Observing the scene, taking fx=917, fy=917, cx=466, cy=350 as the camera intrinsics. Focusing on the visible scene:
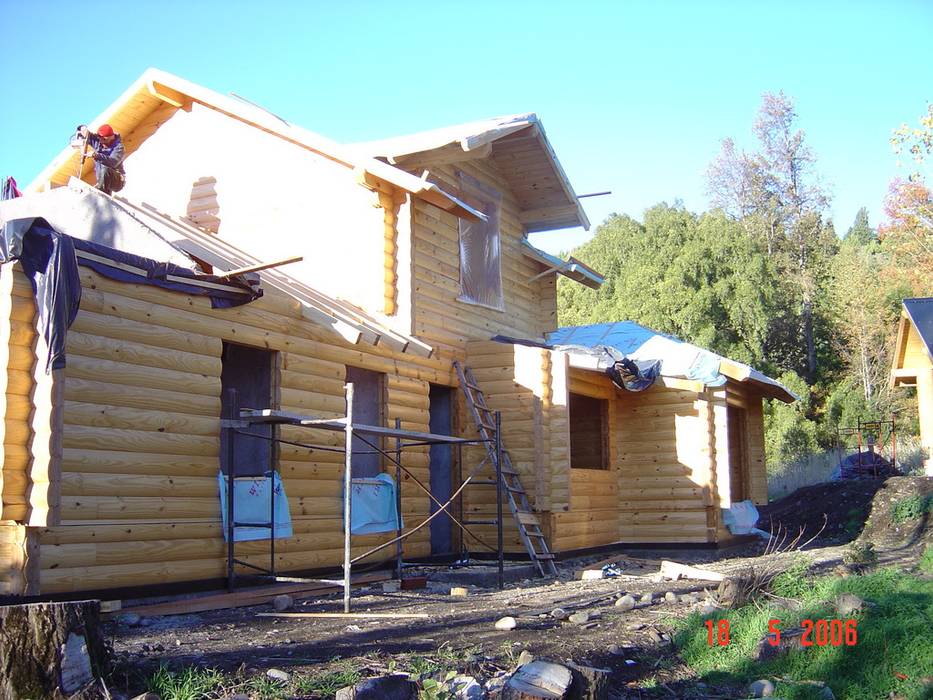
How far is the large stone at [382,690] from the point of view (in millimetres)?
4969

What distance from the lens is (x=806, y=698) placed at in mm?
6281

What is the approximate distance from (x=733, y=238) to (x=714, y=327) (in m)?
3.52

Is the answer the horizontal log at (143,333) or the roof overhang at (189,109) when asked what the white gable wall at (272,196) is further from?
the horizontal log at (143,333)

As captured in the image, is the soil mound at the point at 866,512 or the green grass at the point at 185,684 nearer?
the green grass at the point at 185,684

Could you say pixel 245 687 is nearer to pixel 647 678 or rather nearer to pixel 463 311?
pixel 647 678

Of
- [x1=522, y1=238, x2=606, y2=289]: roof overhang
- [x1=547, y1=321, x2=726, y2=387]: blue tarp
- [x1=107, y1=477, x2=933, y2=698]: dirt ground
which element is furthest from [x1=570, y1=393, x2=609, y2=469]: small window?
[x1=107, y1=477, x2=933, y2=698]: dirt ground

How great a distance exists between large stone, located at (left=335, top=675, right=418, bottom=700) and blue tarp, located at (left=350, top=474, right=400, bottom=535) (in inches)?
236

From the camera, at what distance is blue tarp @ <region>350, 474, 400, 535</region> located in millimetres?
11391

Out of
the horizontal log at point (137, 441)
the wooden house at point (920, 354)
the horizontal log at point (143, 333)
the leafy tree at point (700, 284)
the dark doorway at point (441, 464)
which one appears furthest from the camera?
the leafy tree at point (700, 284)

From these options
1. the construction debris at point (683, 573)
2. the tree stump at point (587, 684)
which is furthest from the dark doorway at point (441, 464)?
the tree stump at point (587, 684)

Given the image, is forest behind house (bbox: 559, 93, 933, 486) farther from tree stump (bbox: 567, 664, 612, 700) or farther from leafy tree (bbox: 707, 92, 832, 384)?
tree stump (bbox: 567, 664, 612, 700)

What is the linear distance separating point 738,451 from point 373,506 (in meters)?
12.2

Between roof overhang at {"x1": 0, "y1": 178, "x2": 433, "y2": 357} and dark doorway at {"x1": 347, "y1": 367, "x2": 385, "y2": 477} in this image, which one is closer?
roof overhang at {"x1": 0, "y1": 178, "x2": 433, "y2": 357}

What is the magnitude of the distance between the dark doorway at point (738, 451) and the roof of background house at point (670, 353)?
2.78ft
